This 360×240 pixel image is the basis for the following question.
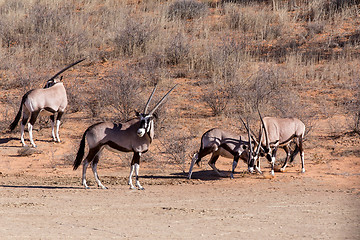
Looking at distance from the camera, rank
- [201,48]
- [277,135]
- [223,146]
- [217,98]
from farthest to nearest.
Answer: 1. [201,48]
2. [217,98]
3. [277,135]
4. [223,146]

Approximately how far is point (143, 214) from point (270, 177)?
394cm

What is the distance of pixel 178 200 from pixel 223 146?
2.38m

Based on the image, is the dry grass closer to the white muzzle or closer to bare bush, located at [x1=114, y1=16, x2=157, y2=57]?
bare bush, located at [x1=114, y1=16, x2=157, y2=57]

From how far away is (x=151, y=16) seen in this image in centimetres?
2497

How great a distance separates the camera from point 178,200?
9.64 metres

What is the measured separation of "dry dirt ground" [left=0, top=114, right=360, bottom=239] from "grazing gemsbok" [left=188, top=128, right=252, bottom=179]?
39 centimetres

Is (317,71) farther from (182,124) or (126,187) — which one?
(126,187)

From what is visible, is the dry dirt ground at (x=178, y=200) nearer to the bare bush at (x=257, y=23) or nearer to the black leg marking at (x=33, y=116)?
the black leg marking at (x=33, y=116)

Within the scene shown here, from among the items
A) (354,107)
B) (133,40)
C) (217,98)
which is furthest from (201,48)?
(354,107)

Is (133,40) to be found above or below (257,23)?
below

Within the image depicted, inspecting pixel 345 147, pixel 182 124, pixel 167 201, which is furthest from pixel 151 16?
pixel 167 201

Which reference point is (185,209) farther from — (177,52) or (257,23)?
(257,23)

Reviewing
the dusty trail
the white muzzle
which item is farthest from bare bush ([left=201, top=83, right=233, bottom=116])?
the white muzzle

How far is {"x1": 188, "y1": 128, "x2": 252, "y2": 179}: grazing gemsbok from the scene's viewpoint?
11.6 meters
